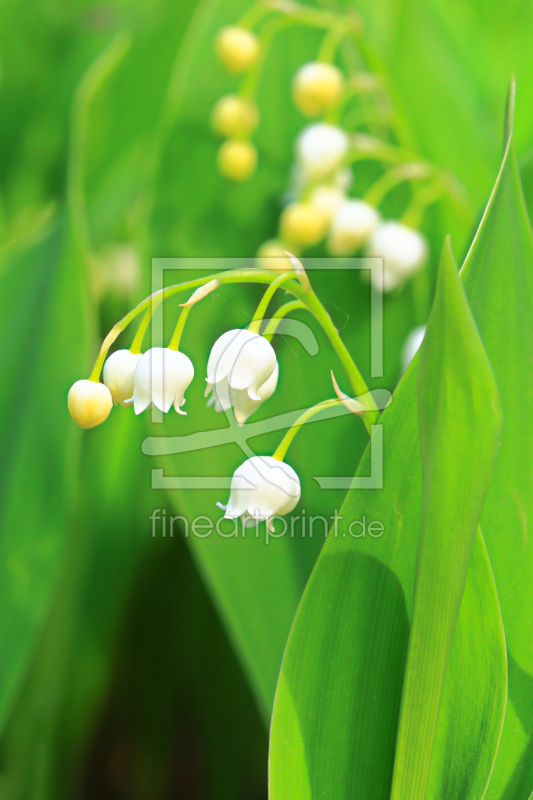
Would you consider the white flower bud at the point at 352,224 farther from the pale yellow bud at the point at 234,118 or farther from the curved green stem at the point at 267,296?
the curved green stem at the point at 267,296

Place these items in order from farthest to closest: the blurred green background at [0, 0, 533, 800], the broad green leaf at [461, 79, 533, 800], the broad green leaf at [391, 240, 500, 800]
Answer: the blurred green background at [0, 0, 533, 800] < the broad green leaf at [461, 79, 533, 800] < the broad green leaf at [391, 240, 500, 800]

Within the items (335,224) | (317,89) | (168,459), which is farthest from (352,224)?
(168,459)

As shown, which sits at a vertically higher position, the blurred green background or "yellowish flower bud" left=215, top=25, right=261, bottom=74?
"yellowish flower bud" left=215, top=25, right=261, bottom=74

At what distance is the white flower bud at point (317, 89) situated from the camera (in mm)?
715

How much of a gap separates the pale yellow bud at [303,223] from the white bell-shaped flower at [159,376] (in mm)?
394

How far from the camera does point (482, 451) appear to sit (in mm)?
309

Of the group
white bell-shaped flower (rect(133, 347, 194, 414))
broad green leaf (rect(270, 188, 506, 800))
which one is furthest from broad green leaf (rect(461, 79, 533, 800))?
white bell-shaped flower (rect(133, 347, 194, 414))

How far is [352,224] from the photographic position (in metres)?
0.72

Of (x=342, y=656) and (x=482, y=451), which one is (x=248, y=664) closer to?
(x=342, y=656)

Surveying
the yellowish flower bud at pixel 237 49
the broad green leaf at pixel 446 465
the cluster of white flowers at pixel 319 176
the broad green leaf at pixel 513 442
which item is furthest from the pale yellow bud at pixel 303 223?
the broad green leaf at pixel 446 465

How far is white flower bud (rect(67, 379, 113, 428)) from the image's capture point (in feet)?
1.15

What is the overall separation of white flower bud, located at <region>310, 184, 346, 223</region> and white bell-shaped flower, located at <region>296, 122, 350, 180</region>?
0.7 inches

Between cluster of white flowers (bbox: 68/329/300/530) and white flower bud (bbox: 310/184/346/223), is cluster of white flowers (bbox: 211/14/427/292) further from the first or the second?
cluster of white flowers (bbox: 68/329/300/530)

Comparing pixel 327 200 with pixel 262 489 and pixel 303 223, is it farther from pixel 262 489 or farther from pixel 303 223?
pixel 262 489
